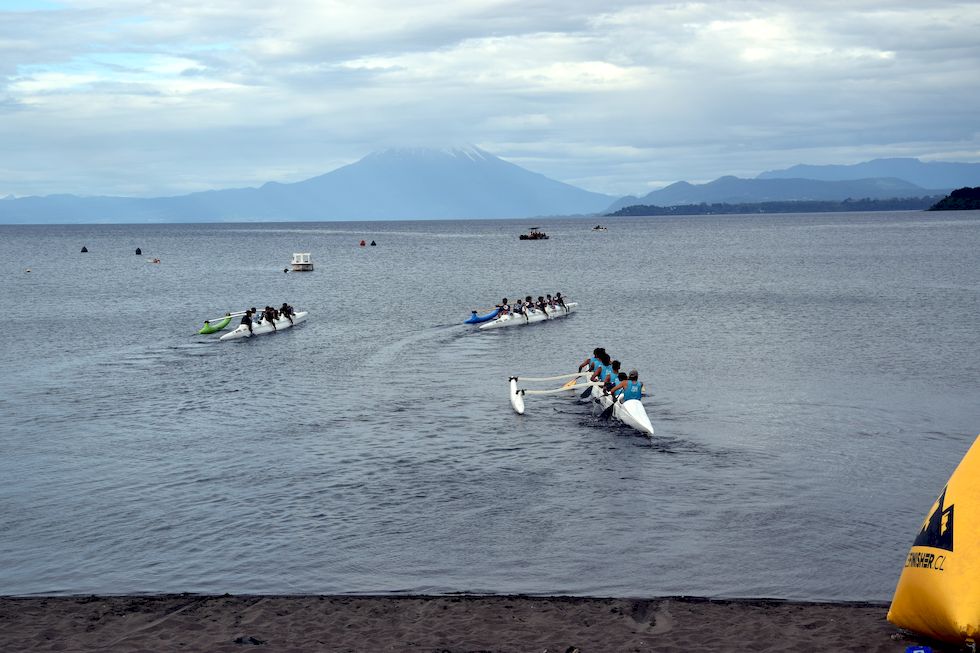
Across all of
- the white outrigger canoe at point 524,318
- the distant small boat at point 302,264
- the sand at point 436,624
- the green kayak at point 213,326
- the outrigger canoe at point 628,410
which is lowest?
the sand at point 436,624

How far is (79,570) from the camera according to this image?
17.4m

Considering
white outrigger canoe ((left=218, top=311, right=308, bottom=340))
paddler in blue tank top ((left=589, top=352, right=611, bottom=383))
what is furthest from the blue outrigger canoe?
paddler in blue tank top ((left=589, top=352, right=611, bottom=383))

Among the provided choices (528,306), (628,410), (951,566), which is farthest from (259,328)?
(951,566)

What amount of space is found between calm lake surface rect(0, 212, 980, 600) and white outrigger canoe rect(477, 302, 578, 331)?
129 cm

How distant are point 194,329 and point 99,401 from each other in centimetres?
2221

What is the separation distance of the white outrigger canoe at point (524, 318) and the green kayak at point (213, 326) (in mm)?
14627

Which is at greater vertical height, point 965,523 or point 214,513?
point 965,523

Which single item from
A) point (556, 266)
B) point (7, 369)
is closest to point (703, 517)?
point (7, 369)

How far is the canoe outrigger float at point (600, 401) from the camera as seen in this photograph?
90.5ft

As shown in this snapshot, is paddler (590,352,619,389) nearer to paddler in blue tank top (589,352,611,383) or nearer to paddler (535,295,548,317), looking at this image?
paddler in blue tank top (589,352,611,383)

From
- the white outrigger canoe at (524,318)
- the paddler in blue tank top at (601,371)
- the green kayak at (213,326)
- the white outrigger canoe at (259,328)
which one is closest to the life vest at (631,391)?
the paddler in blue tank top at (601,371)

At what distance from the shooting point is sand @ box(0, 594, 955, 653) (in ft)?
44.3

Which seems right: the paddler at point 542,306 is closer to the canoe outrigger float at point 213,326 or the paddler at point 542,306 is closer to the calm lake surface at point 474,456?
the calm lake surface at point 474,456

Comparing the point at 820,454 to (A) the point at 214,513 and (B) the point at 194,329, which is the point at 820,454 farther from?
(B) the point at 194,329
